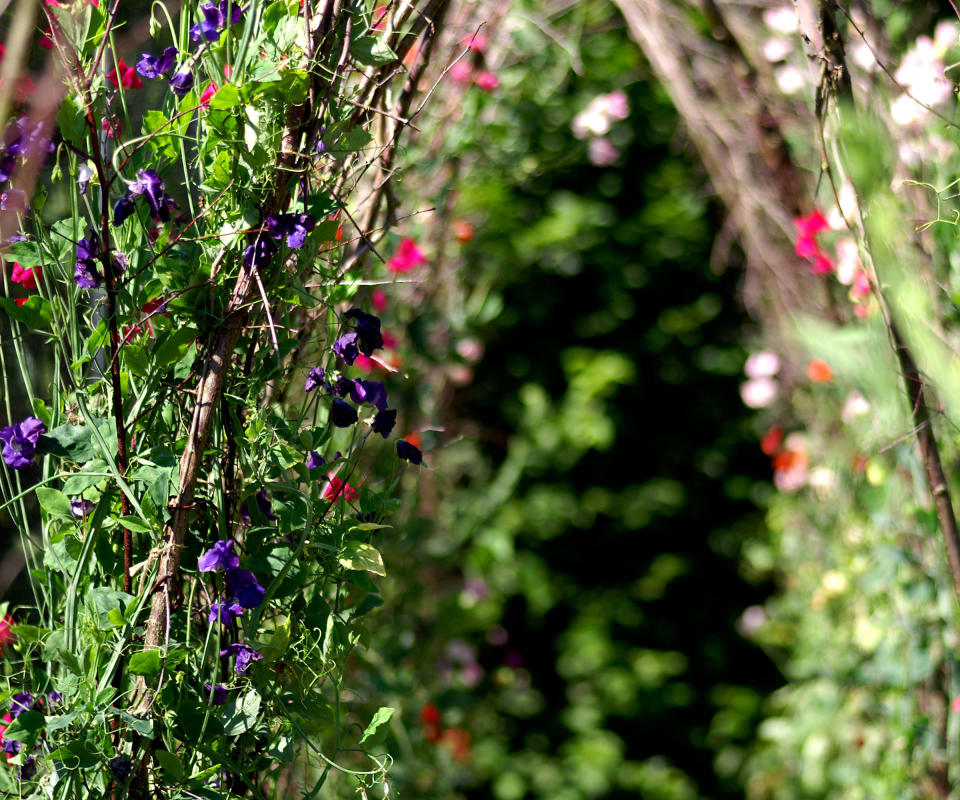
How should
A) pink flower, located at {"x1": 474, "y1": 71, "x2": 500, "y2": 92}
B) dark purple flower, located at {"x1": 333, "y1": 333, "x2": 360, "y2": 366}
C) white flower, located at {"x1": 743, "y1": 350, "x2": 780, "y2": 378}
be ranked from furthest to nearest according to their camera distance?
white flower, located at {"x1": 743, "y1": 350, "x2": 780, "y2": 378}, pink flower, located at {"x1": 474, "y1": 71, "x2": 500, "y2": 92}, dark purple flower, located at {"x1": 333, "y1": 333, "x2": 360, "y2": 366}

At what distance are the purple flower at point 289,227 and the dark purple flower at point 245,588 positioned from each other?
0.25 m

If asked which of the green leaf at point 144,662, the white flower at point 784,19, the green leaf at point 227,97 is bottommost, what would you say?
the green leaf at point 144,662

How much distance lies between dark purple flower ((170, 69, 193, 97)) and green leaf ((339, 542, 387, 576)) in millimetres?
397

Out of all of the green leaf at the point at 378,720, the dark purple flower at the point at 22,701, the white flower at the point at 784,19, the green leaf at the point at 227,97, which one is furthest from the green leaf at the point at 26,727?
the white flower at the point at 784,19

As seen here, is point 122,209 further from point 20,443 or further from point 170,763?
point 170,763

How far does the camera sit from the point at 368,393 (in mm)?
804

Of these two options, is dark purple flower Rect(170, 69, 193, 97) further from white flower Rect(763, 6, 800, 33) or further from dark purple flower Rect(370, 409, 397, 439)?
white flower Rect(763, 6, 800, 33)

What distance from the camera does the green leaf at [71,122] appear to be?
665 mm

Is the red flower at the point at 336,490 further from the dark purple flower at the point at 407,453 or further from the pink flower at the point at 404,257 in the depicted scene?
the pink flower at the point at 404,257

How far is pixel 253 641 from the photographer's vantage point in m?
0.74

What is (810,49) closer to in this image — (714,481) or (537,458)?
(537,458)

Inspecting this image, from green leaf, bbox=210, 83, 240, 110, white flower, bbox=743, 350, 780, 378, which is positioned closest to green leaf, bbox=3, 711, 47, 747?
green leaf, bbox=210, 83, 240, 110

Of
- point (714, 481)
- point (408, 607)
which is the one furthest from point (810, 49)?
point (714, 481)

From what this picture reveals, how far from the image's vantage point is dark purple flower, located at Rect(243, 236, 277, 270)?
72 cm
